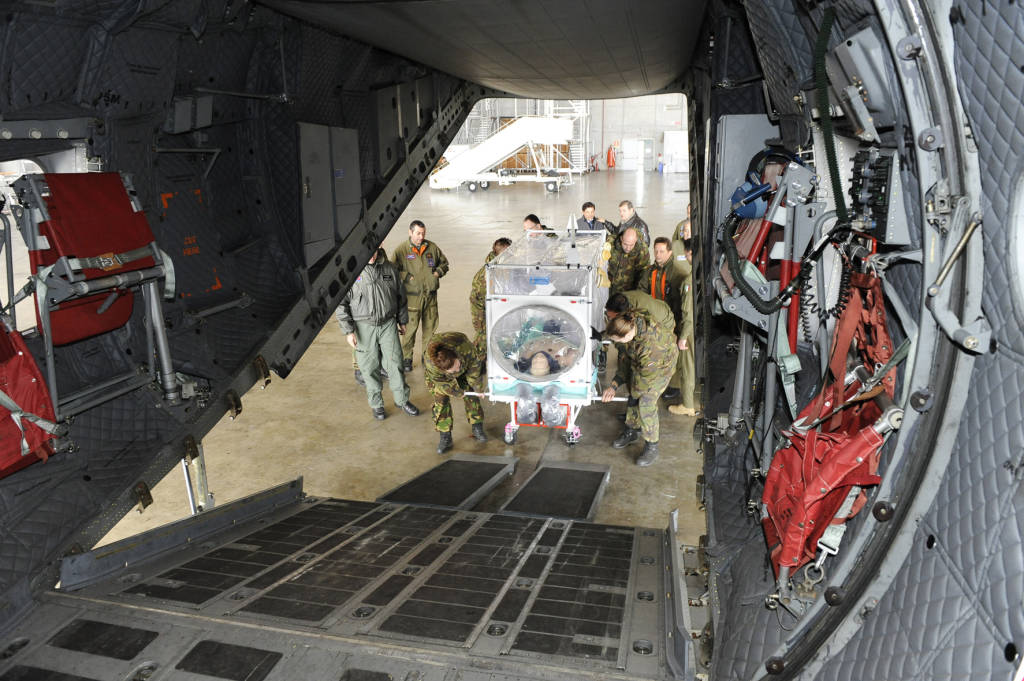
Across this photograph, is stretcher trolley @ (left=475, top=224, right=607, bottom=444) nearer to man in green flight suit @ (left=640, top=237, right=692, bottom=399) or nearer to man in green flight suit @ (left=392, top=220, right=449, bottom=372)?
man in green flight suit @ (left=640, top=237, right=692, bottom=399)

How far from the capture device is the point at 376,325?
6.91 m

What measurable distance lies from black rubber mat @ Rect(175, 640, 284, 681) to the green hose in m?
2.55

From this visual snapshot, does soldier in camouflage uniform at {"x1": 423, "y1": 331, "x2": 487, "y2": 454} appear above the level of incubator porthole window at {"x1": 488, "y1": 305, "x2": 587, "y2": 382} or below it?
below

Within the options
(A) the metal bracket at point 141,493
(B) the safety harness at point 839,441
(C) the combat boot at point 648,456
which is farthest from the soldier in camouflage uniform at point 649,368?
(A) the metal bracket at point 141,493

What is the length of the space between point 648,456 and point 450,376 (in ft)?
6.06

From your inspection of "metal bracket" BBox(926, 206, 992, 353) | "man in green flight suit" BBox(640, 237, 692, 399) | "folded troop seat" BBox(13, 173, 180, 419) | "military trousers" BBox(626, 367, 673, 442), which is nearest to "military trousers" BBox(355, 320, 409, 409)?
"military trousers" BBox(626, 367, 673, 442)

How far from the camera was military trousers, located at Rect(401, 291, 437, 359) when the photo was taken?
26.1 ft

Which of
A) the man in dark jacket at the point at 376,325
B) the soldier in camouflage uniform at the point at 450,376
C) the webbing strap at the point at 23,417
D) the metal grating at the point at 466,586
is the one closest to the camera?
the metal grating at the point at 466,586

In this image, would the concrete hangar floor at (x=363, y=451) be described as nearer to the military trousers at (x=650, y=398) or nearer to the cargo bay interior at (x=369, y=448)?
the cargo bay interior at (x=369, y=448)

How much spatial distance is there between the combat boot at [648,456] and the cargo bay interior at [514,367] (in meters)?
0.03

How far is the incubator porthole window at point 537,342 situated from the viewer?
15.4 feet

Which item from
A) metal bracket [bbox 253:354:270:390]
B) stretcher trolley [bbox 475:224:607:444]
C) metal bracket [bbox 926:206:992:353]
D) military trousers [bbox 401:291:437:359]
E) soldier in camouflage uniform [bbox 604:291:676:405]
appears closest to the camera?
metal bracket [bbox 926:206:992:353]

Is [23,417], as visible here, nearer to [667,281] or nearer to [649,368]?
[649,368]

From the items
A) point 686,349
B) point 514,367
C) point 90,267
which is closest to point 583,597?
point 514,367
